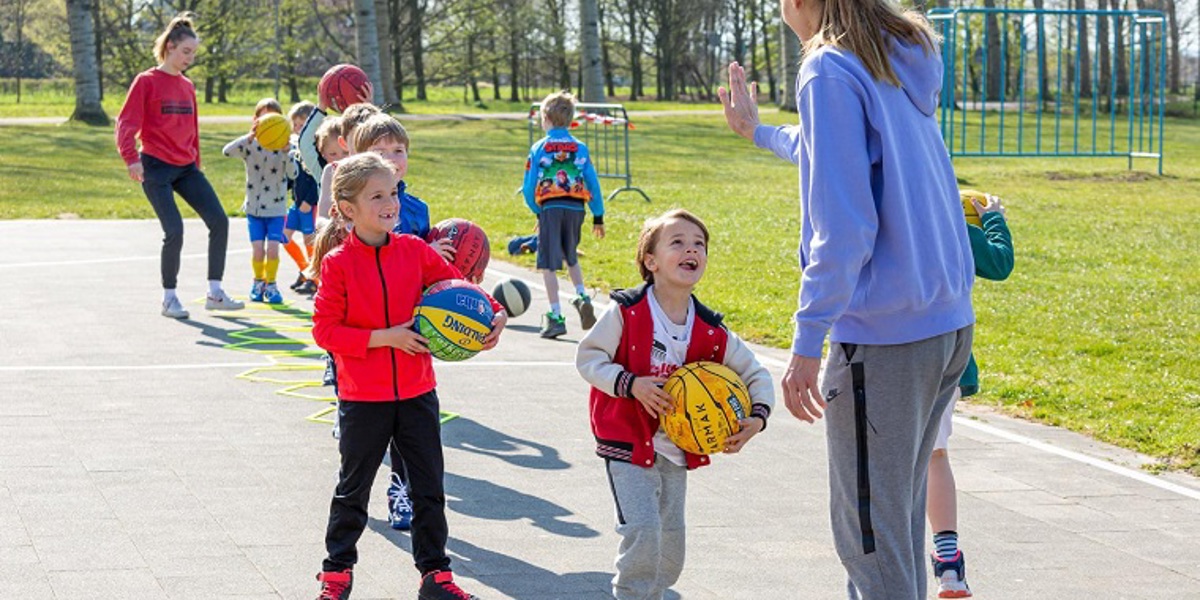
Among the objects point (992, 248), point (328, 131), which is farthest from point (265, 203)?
point (992, 248)

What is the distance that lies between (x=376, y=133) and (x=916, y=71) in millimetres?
3168

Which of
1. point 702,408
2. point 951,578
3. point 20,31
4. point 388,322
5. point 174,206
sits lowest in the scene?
point 951,578

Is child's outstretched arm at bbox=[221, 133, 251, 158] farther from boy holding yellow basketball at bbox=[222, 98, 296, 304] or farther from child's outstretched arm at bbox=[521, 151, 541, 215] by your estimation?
child's outstretched arm at bbox=[521, 151, 541, 215]

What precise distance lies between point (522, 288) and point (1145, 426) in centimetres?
423

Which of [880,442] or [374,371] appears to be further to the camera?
[374,371]

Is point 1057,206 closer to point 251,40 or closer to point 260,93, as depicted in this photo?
point 251,40

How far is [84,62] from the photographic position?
122 ft

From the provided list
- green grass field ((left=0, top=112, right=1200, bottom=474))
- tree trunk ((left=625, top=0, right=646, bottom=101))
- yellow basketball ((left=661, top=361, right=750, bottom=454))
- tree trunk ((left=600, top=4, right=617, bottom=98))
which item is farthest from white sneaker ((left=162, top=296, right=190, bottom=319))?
tree trunk ((left=625, top=0, right=646, bottom=101))

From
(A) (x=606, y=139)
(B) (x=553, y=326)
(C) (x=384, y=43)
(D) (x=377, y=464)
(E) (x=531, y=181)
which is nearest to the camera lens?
(D) (x=377, y=464)

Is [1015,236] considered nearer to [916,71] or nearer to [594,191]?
[594,191]

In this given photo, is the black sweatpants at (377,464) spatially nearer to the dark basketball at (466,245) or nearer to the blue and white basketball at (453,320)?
the blue and white basketball at (453,320)

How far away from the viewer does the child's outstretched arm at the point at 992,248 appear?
18.2ft

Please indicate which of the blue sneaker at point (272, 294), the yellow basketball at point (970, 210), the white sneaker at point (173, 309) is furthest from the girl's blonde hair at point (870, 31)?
the blue sneaker at point (272, 294)

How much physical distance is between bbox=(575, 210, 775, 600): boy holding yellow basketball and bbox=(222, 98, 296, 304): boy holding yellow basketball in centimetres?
878
